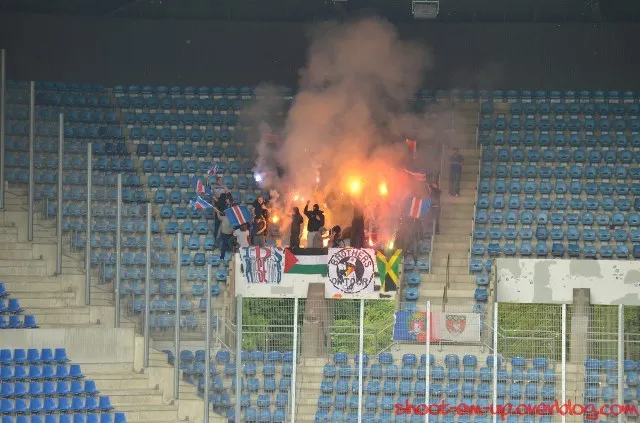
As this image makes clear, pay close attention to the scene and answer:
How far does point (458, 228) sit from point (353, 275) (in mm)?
5333

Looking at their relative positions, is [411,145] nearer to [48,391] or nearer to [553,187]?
[553,187]

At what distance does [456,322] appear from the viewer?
28.2 meters

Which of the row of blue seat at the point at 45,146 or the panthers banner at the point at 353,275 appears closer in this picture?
the panthers banner at the point at 353,275

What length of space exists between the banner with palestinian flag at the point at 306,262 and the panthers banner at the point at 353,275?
0.23 m

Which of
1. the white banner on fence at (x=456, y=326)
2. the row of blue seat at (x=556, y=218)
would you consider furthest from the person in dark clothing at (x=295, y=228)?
the white banner on fence at (x=456, y=326)

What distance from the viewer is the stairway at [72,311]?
29234 millimetres

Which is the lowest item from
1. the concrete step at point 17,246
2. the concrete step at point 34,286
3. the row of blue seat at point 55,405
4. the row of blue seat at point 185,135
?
the row of blue seat at point 55,405

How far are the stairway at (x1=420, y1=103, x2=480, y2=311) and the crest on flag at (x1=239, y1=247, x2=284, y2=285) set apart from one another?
13.2 ft

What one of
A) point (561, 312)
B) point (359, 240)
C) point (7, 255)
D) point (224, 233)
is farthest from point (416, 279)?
point (7, 255)

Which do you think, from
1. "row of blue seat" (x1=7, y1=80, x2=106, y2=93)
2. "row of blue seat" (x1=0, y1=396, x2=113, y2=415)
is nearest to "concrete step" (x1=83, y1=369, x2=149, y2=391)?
"row of blue seat" (x1=0, y1=396, x2=113, y2=415)

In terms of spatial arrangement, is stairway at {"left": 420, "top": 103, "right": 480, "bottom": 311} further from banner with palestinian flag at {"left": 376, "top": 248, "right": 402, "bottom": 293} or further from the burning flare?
banner with palestinian flag at {"left": 376, "top": 248, "right": 402, "bottom": 293}

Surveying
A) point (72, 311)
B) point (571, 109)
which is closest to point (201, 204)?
point (72, 311)

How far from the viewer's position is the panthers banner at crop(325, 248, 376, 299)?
30.2 m

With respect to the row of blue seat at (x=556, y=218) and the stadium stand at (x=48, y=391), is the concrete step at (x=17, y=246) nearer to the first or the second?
the stadium stand at (x=48, y=391)
